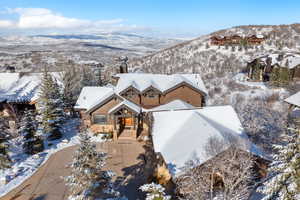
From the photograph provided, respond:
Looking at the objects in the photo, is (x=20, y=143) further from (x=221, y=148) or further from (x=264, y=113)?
(x=264, y=113)

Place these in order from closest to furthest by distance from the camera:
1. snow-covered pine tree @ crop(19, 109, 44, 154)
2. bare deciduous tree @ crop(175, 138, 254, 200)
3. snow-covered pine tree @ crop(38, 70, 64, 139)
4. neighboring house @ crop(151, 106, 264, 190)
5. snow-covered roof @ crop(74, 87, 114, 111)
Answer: bare deciduous tree @ crop(175, 138, 254, 200) → neighboring house @ crop(151, 106, 264, 190) → snow-covered pine tree @ crop(19, 109, 44, 154) → snow-covered pine tree @ crop(38, 70, 64, 139) → snow-covered roof @ crop(74, 87, 114, 111)

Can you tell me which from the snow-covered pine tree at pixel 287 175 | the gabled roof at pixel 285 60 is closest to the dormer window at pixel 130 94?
the snow-covered pine tree at pixel 287 175

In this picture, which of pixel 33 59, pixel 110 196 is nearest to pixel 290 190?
pixel 110 196

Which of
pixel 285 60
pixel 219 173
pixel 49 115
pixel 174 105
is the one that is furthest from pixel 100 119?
pixel 285 60

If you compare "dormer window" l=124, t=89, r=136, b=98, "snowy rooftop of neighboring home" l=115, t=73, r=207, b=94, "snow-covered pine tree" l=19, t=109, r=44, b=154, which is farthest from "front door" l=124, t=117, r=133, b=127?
"snow-covered pine tree" l=19, t=109, r=44, b=154

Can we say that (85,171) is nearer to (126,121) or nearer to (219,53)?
(126,121)

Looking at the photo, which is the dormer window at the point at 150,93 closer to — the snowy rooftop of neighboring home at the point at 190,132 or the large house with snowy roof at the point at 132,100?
the large house with snowy roof at the point at 132,100

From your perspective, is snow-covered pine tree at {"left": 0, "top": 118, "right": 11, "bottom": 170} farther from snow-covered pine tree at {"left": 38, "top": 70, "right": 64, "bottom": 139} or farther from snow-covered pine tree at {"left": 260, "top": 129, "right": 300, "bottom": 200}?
snow-covered pine tree at {"left": 260, "top": 129, "right": 300, "bottom": 200}
